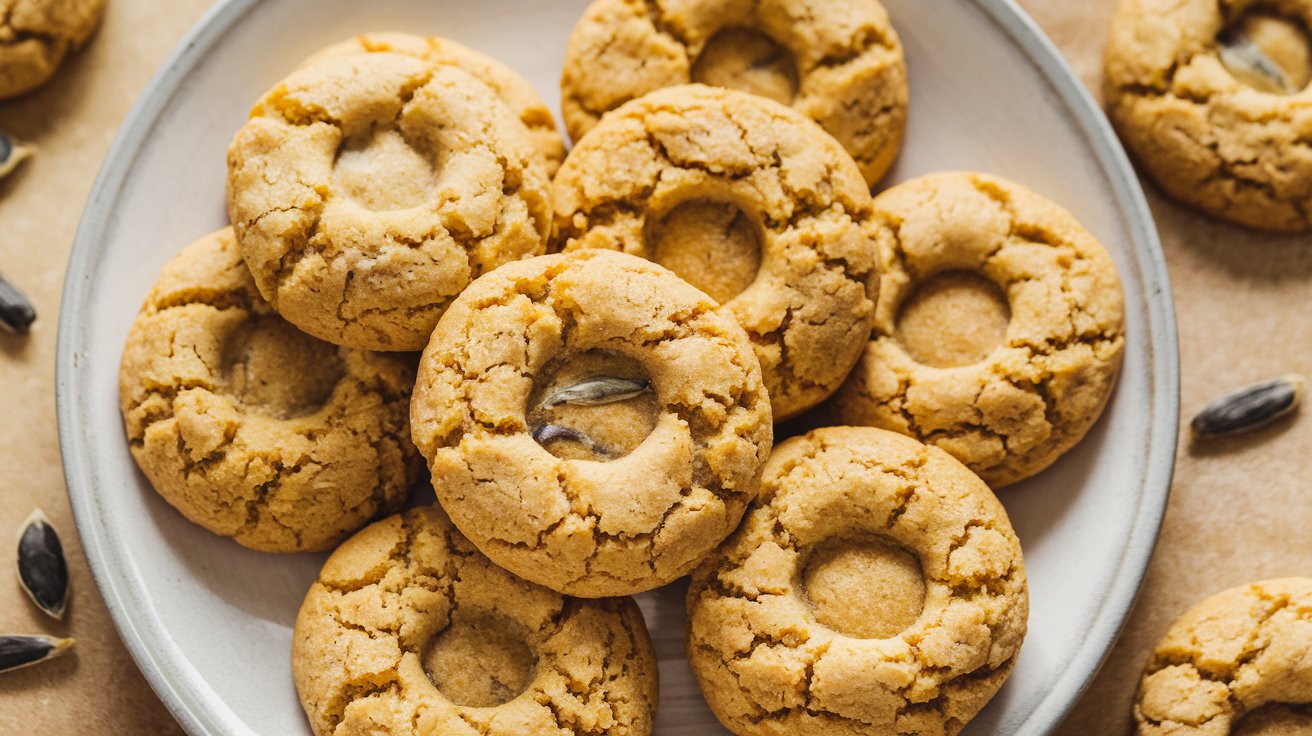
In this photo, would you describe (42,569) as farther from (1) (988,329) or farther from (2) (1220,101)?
(2) (1220,101)

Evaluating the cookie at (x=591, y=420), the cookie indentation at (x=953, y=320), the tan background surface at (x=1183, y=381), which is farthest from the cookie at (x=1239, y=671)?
the cookie at (x=591, y=420)

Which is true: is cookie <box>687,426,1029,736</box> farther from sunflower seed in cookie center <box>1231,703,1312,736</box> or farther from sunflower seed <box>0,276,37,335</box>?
sunflower seed <box>0,276,37,335</box>

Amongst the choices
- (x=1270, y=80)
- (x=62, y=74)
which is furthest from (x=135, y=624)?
(x=1270, y=80)

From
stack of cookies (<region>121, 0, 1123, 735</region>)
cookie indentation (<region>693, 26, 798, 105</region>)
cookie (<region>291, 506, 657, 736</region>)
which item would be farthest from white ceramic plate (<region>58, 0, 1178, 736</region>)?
cookie indentation (<region>693, 26, 798, 105</region>)

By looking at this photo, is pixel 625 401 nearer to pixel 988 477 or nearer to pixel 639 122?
pixel 639 122

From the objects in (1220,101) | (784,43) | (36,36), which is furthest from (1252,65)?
(36,36)

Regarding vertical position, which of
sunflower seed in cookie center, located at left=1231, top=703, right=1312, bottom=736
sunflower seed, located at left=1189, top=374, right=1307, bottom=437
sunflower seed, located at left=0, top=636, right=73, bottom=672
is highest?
sunflower seed, located at left=0, top=636, right=73, bottom=672
